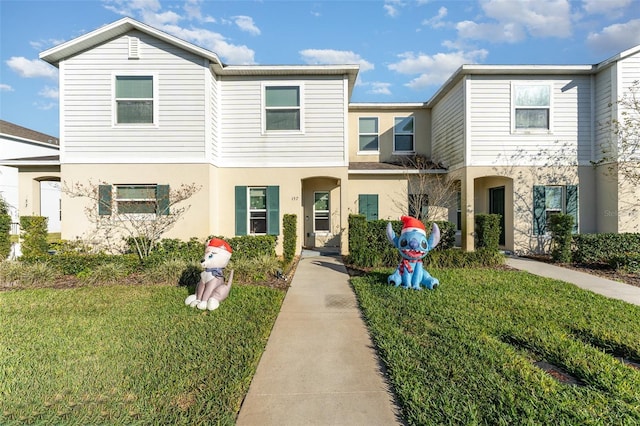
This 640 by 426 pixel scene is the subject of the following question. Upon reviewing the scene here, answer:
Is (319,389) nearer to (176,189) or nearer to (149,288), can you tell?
(149,288)

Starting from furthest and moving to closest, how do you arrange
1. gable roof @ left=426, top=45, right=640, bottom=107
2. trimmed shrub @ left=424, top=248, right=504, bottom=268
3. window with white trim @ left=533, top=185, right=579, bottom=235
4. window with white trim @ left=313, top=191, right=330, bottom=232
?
window with white trim @ left=313, top=191, right=330, bottom=232
window with white trim @ left=533, top=185, right=579, bottom=235
gable roof @ left=426, top=45, right=640, bottom=107
trimmed shrub @ left=424, top=248, right=504, bottom=268

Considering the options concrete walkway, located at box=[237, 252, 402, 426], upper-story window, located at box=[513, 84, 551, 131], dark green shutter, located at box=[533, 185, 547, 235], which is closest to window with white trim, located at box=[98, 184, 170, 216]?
concrete walkway, located at box=[237, 252, 402, 426]

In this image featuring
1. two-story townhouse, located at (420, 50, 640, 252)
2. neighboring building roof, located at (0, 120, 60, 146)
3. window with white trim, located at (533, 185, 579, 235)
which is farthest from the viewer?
neighboring building roof, located at (0, 120, 60, 146)

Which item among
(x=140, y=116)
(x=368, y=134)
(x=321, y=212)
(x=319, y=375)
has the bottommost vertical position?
(x=319, y=375)

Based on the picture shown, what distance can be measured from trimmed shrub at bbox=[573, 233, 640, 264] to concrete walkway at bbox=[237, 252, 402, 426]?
8303 mm

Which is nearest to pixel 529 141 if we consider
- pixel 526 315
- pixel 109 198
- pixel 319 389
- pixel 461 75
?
pixel 461 75

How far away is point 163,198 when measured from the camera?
9570 mm

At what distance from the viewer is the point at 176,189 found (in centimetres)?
987

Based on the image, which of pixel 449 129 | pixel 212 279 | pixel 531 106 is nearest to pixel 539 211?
pixel 531 106

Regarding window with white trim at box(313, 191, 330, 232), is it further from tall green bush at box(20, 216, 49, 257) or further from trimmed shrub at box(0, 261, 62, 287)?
tall green bush at box(20, 216, 49, 257)

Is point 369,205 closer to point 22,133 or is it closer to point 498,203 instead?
point 498,203

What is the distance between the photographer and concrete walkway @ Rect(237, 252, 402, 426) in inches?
107

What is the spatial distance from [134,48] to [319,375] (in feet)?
36.6

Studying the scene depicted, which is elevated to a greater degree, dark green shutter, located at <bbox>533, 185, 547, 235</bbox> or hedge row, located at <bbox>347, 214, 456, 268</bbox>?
dark green shutter, located at <bbox>533, 185, 547, 235</bbox>
